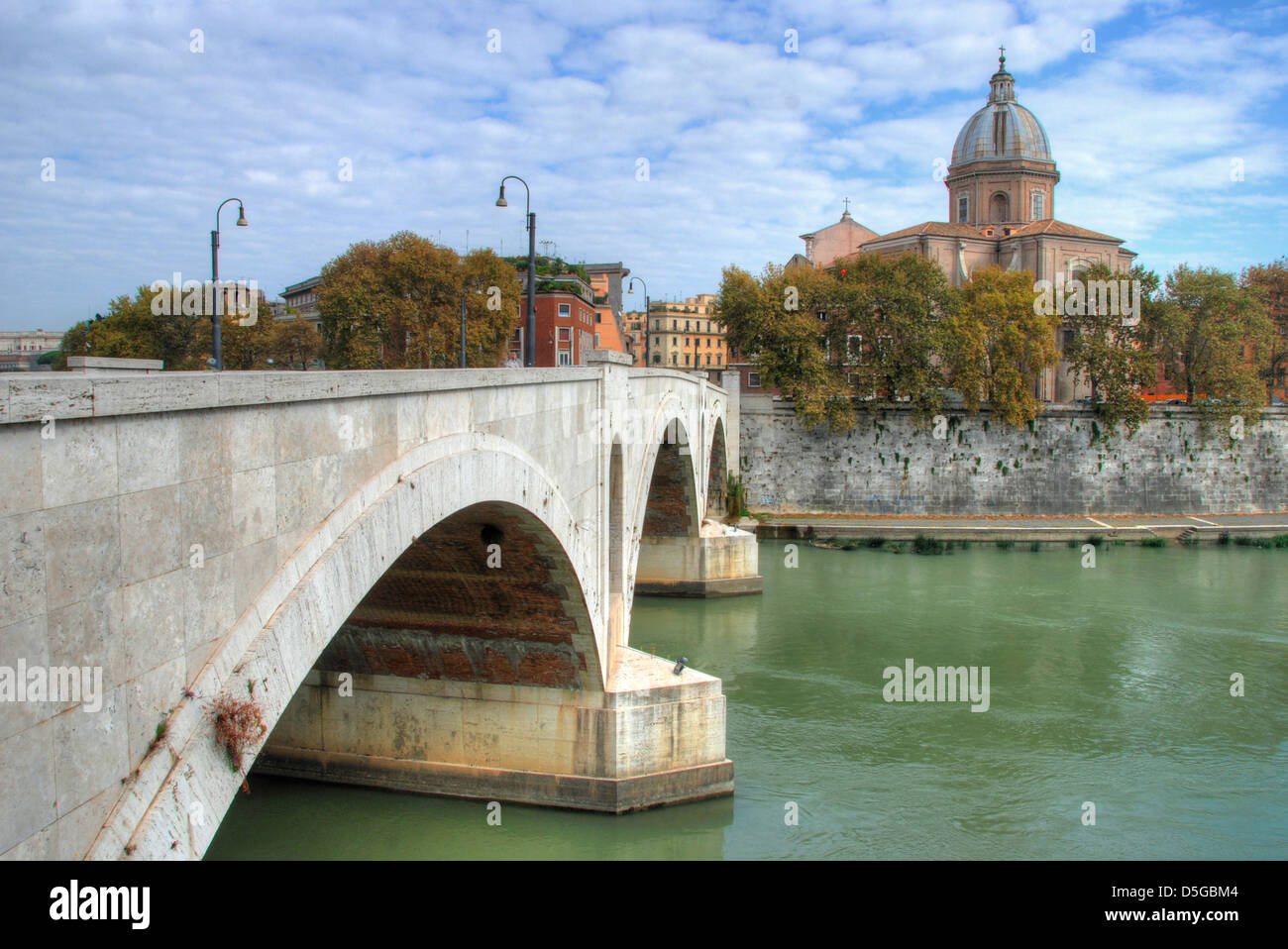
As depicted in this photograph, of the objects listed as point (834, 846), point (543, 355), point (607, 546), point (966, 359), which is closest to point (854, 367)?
point (966, 359)

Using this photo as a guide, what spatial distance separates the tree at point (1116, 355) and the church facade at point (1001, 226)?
8.51m

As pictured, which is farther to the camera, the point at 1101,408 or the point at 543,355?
the point at 543,355

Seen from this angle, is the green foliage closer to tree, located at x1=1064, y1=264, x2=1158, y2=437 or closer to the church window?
tree, located at x1=1064, y1=264, x2=1158, y2=437

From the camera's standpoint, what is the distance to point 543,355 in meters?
40.8

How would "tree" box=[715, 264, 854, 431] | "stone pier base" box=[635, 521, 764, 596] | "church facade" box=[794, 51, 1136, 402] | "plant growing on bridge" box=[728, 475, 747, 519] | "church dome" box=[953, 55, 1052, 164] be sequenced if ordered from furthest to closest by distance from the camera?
"church dome" box=[953, 55, 1052, 164] < "church facade" box=[794, 51, 1136, 402] < "tree" box=[715, 264, 854, 431] < "plant growing on bridge" box=[728, 475, 747, 519] < "stone pier base" box=[635, 521, 764, 596]

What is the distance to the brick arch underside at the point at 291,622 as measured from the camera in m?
3.93

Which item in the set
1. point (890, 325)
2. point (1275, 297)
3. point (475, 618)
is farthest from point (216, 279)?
point (1275, 297)

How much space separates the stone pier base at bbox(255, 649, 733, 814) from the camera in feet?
37.4

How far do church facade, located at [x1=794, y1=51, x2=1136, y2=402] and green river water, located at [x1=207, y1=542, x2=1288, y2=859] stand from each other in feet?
88.9

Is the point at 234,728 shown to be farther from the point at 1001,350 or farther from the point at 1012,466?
the point at 1012,466

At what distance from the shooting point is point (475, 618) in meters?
11.3

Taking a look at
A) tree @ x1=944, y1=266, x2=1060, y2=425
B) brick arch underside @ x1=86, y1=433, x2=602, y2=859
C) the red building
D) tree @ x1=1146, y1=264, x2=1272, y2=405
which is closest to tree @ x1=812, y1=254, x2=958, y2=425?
tree @ x1=944, y1=266, x2=1060, y2=425

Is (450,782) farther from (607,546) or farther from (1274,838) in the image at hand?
(1274,838)

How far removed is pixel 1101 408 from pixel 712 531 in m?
18.7
